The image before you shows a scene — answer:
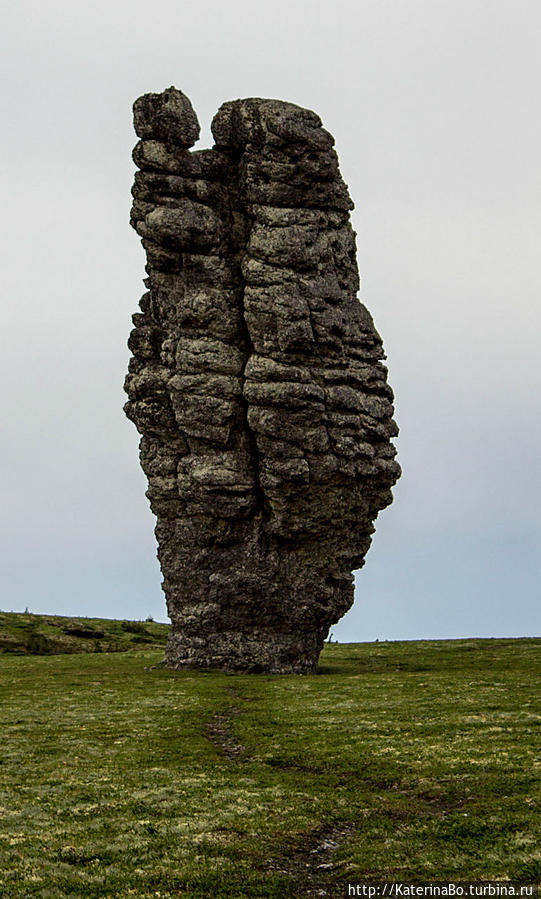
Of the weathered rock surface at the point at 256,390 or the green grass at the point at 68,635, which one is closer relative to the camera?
the weathered rock surface at the point at 256,390

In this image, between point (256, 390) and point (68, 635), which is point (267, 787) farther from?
point (68, 635)

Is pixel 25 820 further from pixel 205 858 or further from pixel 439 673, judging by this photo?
pixel 439 673

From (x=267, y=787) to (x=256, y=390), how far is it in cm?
4412

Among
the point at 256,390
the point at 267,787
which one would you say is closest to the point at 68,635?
the point at 256,390

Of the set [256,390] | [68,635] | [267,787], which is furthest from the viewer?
[68,635]

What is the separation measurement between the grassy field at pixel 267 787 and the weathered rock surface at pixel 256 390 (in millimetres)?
13740

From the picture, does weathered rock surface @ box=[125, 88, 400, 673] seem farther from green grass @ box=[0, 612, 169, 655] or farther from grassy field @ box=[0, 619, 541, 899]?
green grass @ box=[0, 612, 169, 655]

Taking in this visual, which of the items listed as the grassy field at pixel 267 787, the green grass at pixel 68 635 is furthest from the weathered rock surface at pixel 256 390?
the green grass at pixel 68 635

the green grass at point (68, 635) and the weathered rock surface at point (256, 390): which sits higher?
the weathered rock surface at point (256, 390)

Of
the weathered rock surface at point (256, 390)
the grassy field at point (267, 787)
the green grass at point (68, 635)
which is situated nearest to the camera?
the grassy field at point (267, 787)

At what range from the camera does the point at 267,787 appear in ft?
108

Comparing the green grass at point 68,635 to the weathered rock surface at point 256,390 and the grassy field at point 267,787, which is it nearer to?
the weathered rock surface at point 256,390

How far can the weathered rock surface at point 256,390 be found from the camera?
73688mm

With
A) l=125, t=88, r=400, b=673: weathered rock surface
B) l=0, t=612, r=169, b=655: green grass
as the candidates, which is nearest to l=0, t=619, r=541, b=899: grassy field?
l=125, t=88, r=400, b=673: weathered rock surface
